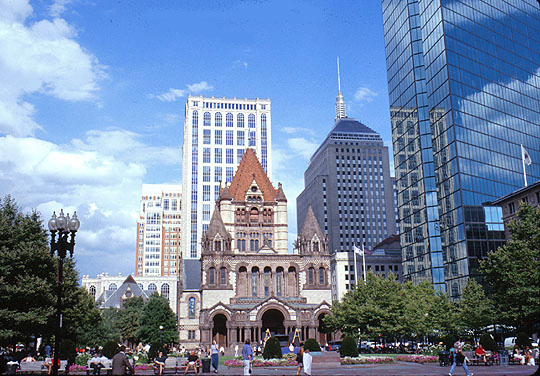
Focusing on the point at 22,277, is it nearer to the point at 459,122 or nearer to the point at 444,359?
the point at 444,359

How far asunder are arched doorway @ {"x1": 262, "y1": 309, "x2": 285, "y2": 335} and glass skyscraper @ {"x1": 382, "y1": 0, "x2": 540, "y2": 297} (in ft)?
77.8

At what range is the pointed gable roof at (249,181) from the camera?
88438mm

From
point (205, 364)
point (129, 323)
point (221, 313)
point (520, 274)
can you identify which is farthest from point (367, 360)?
point (129, 323)

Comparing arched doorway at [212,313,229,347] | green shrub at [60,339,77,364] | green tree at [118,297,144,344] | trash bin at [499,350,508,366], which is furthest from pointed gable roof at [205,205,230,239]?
trash bin at [499,350,508,366]

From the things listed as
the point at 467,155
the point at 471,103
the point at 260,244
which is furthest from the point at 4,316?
the point at 471,103

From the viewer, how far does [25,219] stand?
1639 inches

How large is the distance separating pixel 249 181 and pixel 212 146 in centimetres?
6113

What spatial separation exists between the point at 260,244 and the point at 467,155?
1382 inches

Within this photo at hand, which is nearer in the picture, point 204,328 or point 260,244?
point 204,328

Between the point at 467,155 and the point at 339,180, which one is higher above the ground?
the point at 339,180

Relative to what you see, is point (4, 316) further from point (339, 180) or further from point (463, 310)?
point (339, 180)

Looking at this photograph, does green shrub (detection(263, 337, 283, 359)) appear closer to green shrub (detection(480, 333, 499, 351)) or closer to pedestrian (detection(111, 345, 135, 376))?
green shrub (detection(480, 333, 499, 351))

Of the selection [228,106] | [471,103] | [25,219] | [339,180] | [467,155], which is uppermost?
[228,106]

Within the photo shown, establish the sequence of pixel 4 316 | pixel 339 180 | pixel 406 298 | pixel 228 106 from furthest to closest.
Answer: pixel 339 180 < pixel 228 106 < pixel 406 298 < pixel 4 316
